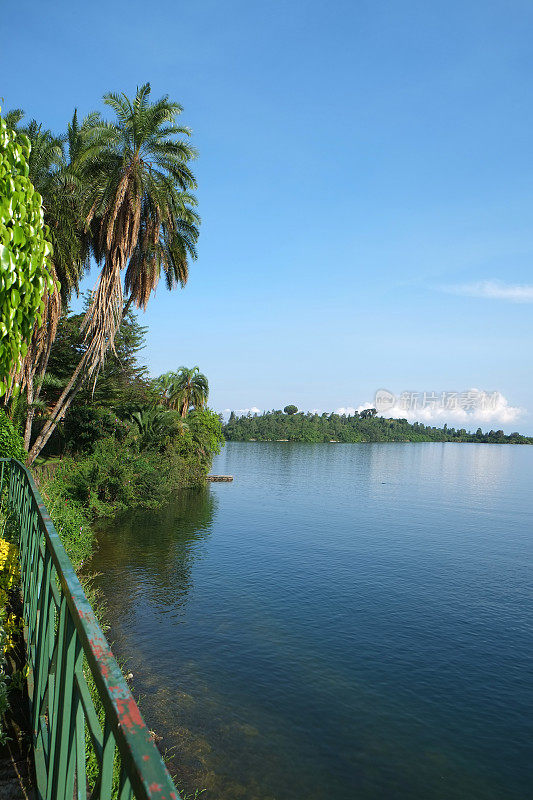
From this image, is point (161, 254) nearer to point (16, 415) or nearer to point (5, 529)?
point (16, 415)

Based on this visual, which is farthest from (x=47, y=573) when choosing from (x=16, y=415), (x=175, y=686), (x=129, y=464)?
(x=129, y=464)

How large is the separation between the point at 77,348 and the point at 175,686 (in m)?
24.5

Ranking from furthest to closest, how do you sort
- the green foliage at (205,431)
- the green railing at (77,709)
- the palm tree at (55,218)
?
the green foliage at (205,431) → the palm tree at (55,218) → the green railing at (77,709)

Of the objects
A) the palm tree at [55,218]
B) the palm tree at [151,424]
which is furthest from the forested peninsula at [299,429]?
the palm tree at [55,218]

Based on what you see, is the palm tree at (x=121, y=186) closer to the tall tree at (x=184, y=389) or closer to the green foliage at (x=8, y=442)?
the green foliage at (x=8, y=442)

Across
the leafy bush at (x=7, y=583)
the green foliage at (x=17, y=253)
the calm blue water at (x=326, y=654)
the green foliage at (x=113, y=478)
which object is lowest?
the calm blue water at (x=326, y=654)

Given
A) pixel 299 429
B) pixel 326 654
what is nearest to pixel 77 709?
pixel 326 654

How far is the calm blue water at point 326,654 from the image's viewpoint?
1008cm

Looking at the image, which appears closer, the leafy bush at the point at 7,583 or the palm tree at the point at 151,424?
the leafy bush at the point at 7,583

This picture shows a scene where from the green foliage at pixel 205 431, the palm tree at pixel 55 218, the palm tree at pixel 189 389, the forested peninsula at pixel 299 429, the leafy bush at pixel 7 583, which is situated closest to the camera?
the leafy bush at pixel 7 583

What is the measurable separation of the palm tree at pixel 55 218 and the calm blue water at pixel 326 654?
8473mm

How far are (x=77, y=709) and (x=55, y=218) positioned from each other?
856 inches

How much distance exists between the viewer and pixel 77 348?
3281cm

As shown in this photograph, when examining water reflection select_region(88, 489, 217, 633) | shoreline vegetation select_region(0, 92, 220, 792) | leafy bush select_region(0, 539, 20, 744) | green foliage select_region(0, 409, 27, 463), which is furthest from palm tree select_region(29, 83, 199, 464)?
leafy bush select_region(0, 539, 20, 744)
